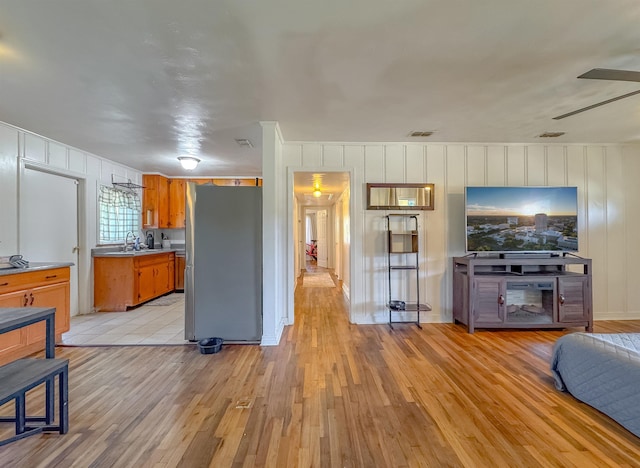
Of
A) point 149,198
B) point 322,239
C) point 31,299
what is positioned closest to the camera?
point 31,299

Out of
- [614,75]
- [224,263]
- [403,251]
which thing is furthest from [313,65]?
[403,251]

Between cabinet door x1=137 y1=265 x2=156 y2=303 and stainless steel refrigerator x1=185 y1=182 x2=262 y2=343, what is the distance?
89.8 inches

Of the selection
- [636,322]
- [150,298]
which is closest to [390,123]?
[636,322]

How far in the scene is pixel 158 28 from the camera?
1.82 meters

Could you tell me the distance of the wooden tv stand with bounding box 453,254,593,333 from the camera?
3766mm

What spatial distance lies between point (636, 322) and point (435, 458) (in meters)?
4.45

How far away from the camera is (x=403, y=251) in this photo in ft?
13.7

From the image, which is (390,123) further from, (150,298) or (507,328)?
(150,298)

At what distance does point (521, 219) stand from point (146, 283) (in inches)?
235

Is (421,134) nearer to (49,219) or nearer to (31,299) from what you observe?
(31,299)

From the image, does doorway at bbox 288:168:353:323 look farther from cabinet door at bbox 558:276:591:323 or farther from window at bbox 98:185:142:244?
window at bbox 98:185:142:244

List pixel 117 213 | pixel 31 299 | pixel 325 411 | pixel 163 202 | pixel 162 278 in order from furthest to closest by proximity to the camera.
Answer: pixel 163 202
pixel 162 278
pixel 117 213
pixel 31 299
pixel 325 411

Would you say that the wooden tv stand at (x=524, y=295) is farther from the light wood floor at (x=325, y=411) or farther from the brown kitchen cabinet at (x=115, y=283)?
the brown kitchen cabinet at (x=115, y=283)

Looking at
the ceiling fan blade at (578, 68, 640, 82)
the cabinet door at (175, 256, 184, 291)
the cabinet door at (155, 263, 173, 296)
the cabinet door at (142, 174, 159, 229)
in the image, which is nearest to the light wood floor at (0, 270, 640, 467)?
the ceiling fan blade at (578, 68, 640, 82)
